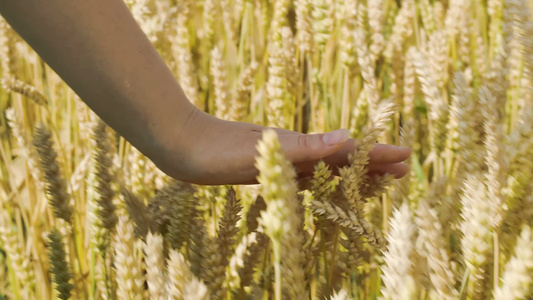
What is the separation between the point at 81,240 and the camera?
0.78 m

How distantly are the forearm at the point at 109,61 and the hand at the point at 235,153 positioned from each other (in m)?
0.02

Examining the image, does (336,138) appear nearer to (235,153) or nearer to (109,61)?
(235,153)

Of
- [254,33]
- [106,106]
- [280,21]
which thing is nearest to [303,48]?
[280,21]

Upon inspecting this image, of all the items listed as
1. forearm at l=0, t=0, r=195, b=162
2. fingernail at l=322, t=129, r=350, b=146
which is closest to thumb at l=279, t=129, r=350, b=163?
fingernail at l=322, t=129, r=350, b=146

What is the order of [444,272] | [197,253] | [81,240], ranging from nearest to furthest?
[444,272] → [197,253] → [81,240]

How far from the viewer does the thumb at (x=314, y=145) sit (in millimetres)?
506

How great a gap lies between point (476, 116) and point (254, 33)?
0.70m

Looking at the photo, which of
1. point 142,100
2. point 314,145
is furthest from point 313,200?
point 142,100

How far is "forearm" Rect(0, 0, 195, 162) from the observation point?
48 centimetres

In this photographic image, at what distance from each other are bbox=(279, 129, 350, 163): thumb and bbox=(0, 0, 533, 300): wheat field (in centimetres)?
2

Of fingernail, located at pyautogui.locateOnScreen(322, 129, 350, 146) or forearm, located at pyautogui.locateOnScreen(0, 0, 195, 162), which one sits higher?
forearm, located at pyautogui.locateOnScreen(0, 0, 195, 162)

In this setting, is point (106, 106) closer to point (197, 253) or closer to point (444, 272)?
point (197, 253)

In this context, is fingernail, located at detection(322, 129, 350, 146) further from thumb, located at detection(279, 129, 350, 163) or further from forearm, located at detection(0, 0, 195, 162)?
forearm, located at detection(0, 0, 195, 162)

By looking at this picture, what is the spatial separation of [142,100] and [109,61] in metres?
0.05
